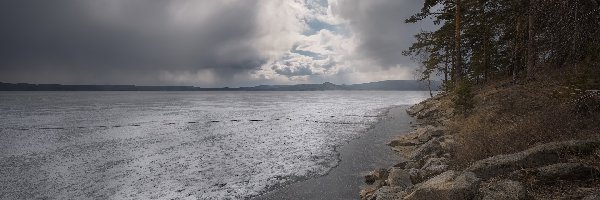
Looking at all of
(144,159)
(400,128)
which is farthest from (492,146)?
(400,128)

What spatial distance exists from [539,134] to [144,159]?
15362 mm

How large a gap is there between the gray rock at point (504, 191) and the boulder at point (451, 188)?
215 mm

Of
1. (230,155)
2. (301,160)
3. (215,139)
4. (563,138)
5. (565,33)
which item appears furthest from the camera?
(215,139)

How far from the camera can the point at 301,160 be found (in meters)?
15.4

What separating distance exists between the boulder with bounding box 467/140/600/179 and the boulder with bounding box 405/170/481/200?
2.05 ft

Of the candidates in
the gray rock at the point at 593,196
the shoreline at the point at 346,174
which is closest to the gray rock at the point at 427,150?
Answer: the shoreline at the point at 346,174

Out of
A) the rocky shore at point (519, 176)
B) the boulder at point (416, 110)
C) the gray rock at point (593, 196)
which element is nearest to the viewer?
the gray rock at point (593, 196)

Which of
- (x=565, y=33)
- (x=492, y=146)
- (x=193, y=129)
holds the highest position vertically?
(x=565, y=33)

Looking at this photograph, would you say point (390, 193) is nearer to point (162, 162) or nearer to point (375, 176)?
point (375, 176)

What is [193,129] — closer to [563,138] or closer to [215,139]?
[215,139]

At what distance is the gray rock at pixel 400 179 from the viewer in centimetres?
Answer: 957

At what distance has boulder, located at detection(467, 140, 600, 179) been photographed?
6.84 metres

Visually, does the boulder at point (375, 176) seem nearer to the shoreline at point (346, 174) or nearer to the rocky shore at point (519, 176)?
the shoreline at point (346, 174)

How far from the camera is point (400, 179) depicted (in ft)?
32.2
